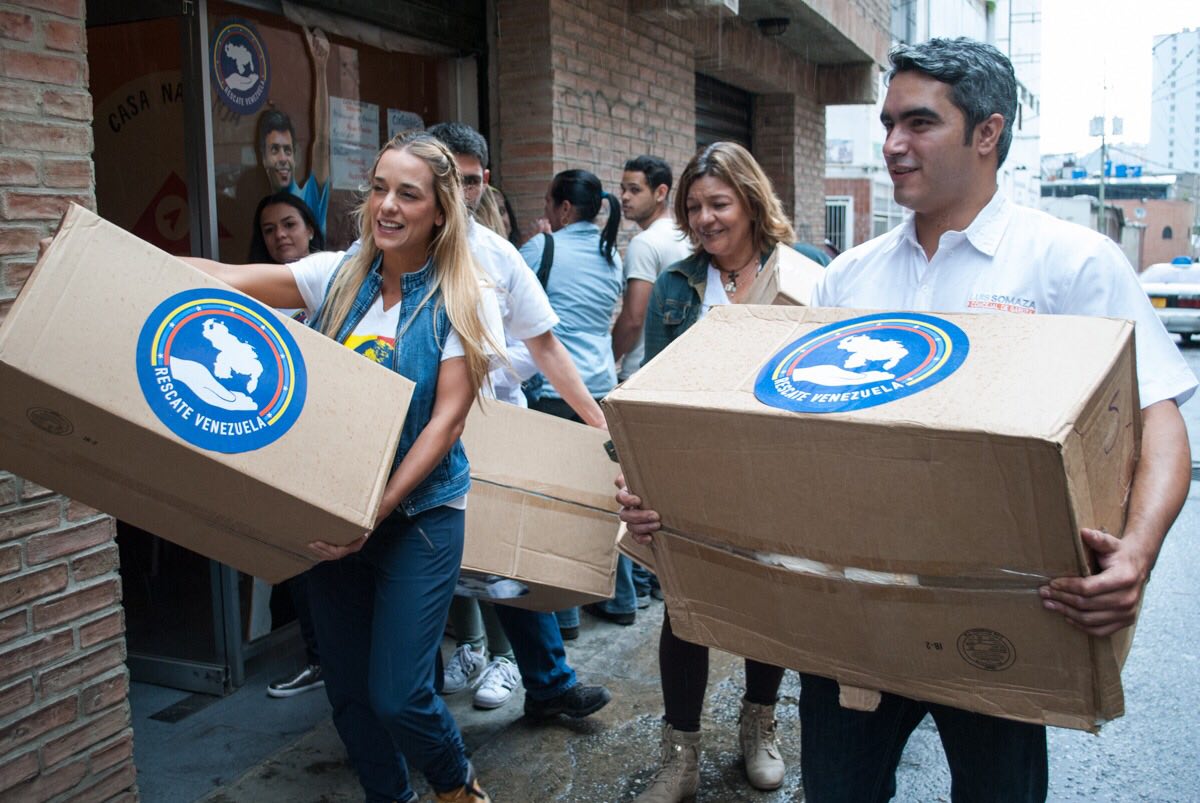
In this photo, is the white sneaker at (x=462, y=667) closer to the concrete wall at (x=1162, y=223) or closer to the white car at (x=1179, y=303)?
the white car at (x=1179, y=303)

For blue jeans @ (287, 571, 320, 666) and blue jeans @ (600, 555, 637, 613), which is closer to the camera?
blue jeans @ (287, 571, 320, 666)

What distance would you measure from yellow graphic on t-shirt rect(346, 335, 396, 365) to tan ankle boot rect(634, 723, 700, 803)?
4.58ft

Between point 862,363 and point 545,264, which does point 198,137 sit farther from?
point 862,363

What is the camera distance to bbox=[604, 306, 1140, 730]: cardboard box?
1.45 meters

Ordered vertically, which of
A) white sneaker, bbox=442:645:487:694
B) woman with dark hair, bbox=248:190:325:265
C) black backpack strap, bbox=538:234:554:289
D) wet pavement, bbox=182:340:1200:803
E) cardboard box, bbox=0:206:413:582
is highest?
woman with dark hair, bbox=248:190:325:265

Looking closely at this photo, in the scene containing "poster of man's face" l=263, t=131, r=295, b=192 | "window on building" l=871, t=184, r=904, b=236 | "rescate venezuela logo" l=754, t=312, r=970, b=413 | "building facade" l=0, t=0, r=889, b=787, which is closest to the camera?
"rescate venezuela logo" l=754, t=312, r=970, b=413

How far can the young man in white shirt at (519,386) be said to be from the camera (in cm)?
346

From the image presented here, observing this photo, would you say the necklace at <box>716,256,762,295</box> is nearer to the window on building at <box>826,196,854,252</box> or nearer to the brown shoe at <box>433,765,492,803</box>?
the brown shoe at <box>433,765,492,803</box>

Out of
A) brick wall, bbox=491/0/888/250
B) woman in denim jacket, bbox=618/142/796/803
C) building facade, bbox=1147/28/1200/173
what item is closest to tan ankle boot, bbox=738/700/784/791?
woman in denim jacket, bbox=618/142/796/803

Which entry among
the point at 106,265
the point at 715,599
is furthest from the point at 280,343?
the point at 715,599

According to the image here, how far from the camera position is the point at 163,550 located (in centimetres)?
481

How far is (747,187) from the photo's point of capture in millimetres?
3312

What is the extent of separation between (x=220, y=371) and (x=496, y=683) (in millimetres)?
2257

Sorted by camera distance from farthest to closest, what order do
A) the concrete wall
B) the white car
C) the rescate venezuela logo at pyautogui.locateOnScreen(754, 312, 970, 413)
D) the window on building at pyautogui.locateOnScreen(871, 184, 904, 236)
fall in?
1. the concrete wall
2. the window on building at pyautogui.locateOnScreen(871, 184, 904, 236)
3. the white car
4. the rescate venezuela logo at pyautogui.locateOnScreen(754, 312, 970, 413)
